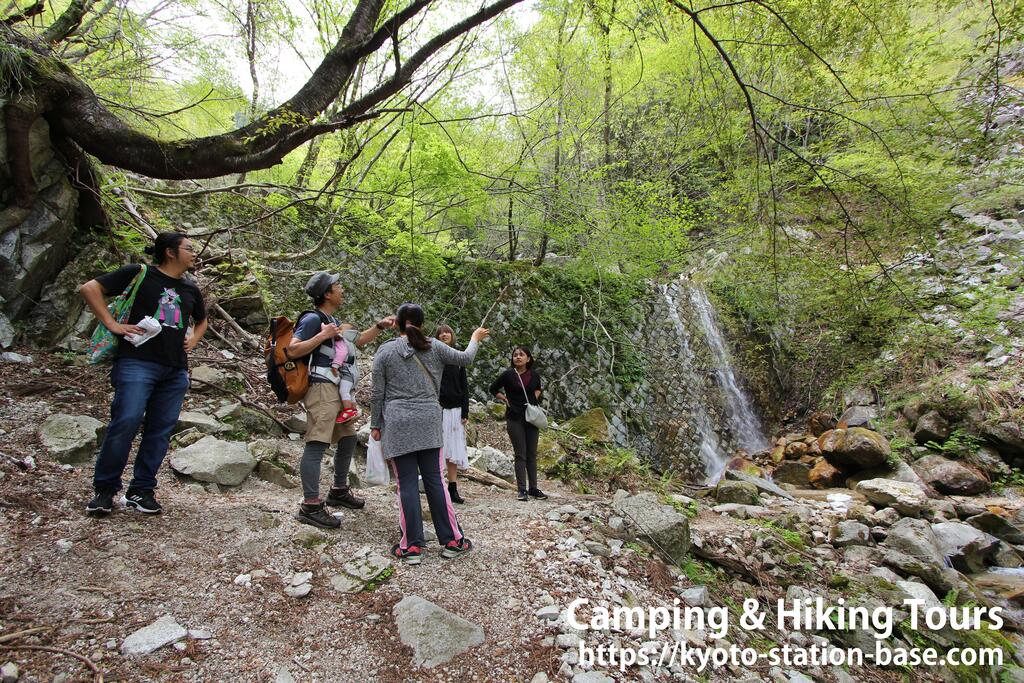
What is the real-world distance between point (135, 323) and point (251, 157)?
77.0 inches

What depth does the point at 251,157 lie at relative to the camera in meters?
4.11

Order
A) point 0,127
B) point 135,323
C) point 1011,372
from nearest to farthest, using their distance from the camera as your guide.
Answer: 1. point 135,323
2. point 0,127
3. point 1011,372

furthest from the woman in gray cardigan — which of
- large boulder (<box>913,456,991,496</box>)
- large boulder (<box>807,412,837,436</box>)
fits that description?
large boulder (<box>807,412,837,436</box>)

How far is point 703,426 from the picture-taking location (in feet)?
35.4

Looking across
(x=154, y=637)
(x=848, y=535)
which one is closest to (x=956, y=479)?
(x=848, y=535)

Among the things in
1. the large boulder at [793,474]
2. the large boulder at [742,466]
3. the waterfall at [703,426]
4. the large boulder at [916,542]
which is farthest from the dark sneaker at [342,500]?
the large boulder at [793,474]

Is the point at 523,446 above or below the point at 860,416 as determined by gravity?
below

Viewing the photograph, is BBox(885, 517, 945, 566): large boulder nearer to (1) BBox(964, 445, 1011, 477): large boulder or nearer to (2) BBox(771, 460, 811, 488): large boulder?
(2) BBox(771, 460, 811, 488): large boulder

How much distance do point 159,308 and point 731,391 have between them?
12.0 meters

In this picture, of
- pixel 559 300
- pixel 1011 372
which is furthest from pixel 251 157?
pixel 1011 372

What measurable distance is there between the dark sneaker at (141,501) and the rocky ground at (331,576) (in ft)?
0.34

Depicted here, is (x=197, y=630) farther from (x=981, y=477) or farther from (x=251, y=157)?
(x=981, y=477)

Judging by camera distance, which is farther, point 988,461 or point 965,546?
point 988,461

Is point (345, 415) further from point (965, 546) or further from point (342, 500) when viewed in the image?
point (965, 546)
